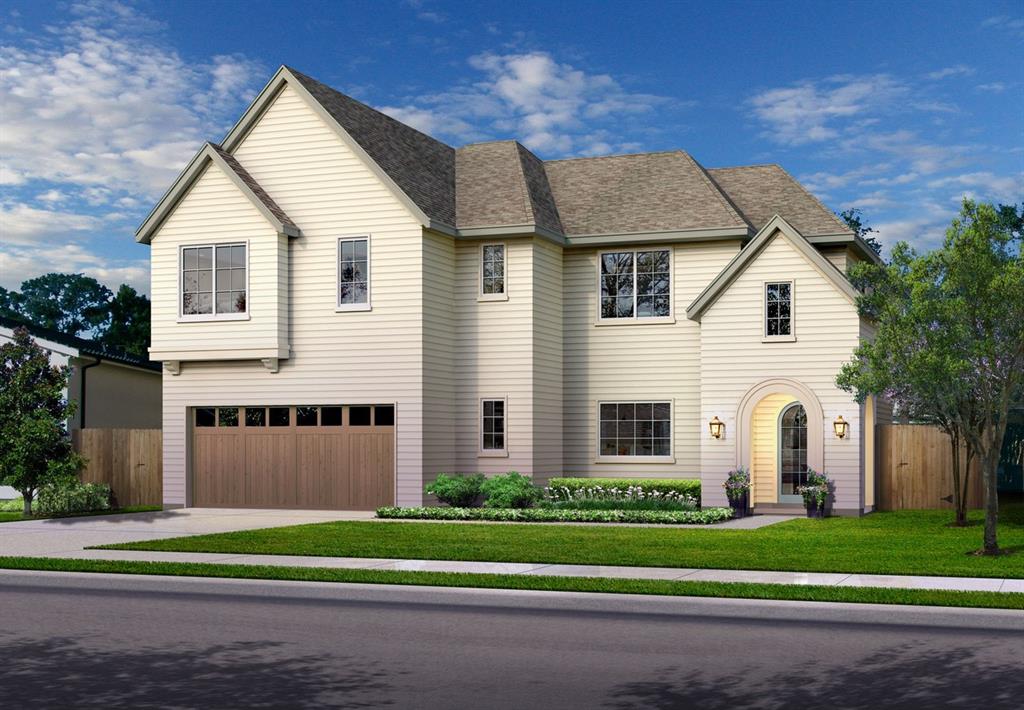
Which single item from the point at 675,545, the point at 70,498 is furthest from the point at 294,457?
the point at 675,545

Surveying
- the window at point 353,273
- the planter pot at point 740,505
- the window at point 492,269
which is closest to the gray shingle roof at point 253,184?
the window at point 353,273

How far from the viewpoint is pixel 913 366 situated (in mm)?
17688

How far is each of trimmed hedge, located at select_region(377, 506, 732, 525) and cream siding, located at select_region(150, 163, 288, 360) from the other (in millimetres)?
5384

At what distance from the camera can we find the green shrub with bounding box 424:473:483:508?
2734cm

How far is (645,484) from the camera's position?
1139 inches

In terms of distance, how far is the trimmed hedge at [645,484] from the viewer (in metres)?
28.5

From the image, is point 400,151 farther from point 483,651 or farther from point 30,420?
point 483,651

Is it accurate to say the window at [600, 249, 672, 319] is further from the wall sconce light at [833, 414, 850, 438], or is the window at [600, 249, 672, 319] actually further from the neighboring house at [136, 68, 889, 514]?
the wall sconce light at [833, 414, 850, 438]

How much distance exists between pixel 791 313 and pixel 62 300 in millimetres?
65373

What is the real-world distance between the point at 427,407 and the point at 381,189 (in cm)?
508

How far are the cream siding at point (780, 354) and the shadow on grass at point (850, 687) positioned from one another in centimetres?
1643

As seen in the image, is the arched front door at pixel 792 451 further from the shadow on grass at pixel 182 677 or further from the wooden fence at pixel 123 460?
the shadow on grass at pixel 182 677

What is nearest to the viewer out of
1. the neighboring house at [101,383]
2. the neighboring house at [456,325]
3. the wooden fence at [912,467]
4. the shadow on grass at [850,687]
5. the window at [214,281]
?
the shadow on grass at [850,687]

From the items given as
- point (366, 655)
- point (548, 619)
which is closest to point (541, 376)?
point (548, 619)
